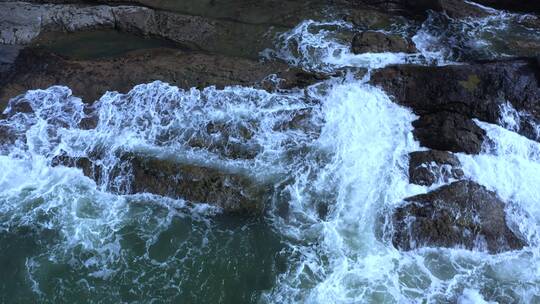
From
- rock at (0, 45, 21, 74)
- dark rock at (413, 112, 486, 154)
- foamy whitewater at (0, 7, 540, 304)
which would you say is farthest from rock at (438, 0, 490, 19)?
rock at (0, 45, 21, 74)

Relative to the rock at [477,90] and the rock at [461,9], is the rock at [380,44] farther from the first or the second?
the rock at [461,9]

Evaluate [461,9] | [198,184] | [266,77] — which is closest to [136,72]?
[266,77]

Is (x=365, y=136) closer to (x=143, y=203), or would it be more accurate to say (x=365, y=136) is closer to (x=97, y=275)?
(x=143, y=203)

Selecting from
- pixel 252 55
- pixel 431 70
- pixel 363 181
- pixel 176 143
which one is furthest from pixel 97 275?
pixel 431 70

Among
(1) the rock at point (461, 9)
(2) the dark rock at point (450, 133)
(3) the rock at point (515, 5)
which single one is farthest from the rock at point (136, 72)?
(3) the rock at point (515, 5)

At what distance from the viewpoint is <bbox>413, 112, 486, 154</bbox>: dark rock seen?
23.7 feet

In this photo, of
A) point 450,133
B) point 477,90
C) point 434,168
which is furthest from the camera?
point 477,90

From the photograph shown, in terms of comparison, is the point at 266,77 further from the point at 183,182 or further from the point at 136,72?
the point at 183,182

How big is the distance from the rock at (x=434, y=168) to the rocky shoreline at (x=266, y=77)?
1cm

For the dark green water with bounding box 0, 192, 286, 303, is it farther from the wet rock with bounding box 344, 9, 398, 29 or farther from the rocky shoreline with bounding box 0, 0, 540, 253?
the wet rock with bounding box 344, 9, 398, 29

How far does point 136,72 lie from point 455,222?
6.12 metres

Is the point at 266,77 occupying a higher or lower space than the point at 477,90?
lower

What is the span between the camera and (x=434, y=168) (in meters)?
6.96

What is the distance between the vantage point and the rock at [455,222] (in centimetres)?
646
